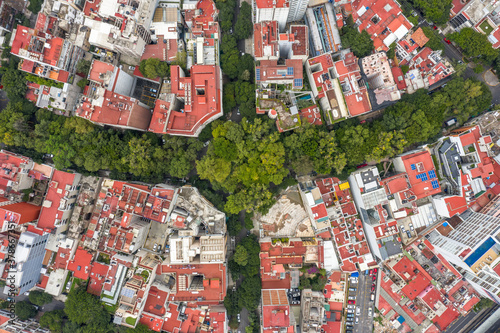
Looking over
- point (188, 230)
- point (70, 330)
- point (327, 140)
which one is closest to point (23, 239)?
point (70, 330)

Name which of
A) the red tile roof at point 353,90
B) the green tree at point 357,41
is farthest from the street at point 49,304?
the green tree at point 357,41

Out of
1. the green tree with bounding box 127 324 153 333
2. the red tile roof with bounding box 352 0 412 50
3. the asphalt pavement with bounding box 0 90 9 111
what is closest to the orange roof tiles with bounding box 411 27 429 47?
the red tile roof with bounding box 352 0 412 50

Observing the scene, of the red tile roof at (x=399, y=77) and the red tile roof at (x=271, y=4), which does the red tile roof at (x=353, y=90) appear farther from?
the red tile roof at (x=271, y=4)

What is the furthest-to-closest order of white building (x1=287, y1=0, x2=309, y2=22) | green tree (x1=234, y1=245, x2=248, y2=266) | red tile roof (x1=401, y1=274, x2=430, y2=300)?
1. red tile roof (x1=401, y1=274, x2=430, y2=300)
2. green tree (x1=234, y1=245, x2=248, y2=266)
3. white building (x1=287, y1=0, x2=309, y2=22)

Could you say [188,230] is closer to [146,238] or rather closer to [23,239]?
[146,238]

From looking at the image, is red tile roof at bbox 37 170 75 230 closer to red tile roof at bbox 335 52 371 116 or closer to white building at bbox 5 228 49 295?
white building at bbox 5 228 49 295

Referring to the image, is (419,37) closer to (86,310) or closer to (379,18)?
(379,18)

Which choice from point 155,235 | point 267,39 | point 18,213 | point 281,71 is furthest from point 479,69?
point 18,213

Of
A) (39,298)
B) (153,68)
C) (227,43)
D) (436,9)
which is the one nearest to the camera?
(153,68)
